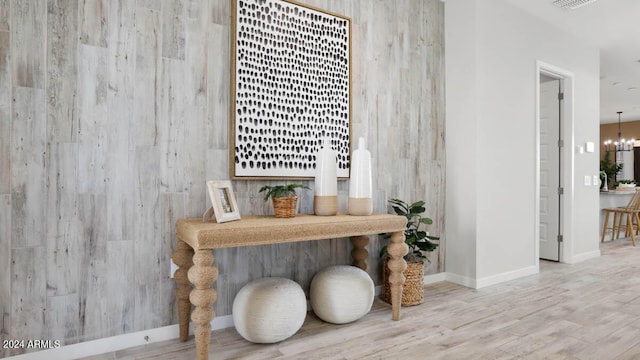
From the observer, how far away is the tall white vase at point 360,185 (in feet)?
8.51

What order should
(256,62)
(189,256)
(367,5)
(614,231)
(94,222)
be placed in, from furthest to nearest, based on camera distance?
(614,231), (367,5), (256,62), (189,256), (94,222)

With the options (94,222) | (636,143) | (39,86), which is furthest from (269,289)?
(636,143)

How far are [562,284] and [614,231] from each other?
395 centimetres

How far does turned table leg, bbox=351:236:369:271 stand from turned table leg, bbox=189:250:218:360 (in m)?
1.40

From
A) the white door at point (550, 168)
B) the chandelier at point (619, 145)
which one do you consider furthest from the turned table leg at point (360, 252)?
the chandelier at point (619, 145)

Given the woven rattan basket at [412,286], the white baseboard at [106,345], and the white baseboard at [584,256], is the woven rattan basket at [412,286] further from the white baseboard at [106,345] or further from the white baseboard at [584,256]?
the white baseboard at [584,256]

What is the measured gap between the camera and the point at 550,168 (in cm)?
461

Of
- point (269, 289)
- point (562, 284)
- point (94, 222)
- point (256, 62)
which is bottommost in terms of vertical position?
point (562, 284)

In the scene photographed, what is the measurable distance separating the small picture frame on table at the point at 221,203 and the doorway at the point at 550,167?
419 cm

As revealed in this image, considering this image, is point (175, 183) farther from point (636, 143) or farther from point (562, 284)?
point (636, 143)

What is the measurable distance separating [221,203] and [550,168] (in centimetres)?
430

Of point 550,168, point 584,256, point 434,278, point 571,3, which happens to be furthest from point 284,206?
point 584,256

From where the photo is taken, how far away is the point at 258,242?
2.03m

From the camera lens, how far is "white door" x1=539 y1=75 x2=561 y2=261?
455 centimetres
